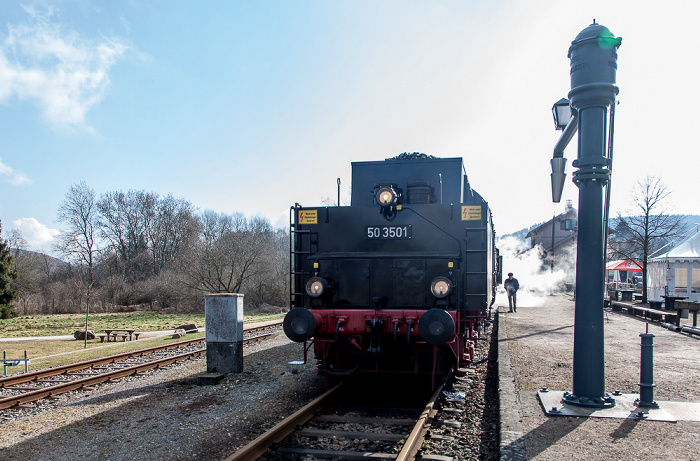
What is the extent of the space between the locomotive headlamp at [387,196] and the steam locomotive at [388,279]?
14mm

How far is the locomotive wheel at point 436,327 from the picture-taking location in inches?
230

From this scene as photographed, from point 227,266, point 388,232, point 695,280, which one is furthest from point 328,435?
point 227,266

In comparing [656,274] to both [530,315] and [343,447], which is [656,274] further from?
[343,447]

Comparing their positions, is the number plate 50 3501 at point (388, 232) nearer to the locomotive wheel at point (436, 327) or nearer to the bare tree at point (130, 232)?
the locomotive wheel at point (436, 327)

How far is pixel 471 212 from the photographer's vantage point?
684cm

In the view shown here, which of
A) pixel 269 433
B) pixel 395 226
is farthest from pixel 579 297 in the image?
pixel 269 433

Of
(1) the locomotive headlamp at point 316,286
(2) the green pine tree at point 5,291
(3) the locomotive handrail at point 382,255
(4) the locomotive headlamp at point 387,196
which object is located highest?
(4) the locomotive headlamp at point 387,196

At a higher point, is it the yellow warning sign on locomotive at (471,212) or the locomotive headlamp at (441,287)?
the yellow warning sign on locomotive at (471,212)

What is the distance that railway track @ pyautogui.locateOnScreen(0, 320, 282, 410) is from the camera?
767 cm

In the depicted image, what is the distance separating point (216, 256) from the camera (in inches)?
1510

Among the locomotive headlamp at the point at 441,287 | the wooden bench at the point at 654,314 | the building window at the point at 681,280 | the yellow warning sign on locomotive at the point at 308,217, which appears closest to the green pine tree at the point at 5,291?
the yellow warning sign on locomotive at the point at 308,217

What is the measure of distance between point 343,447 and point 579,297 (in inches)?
128

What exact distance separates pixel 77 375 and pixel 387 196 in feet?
24.1

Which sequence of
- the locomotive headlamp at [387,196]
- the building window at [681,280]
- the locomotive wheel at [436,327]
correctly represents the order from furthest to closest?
the building window at [681,280] → the locomotive headlamp at [387,196] → the locomotive wheel at [436,327]
